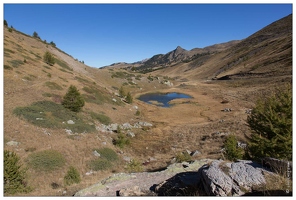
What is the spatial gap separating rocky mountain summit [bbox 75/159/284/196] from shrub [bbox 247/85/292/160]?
10.1ft

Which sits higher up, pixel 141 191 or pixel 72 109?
pixel 72 109

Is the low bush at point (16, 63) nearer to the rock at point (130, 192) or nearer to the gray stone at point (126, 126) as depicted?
the gray stone at point (126, 126)

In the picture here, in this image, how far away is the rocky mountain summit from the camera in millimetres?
8906

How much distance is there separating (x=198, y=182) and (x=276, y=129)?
5926 mm

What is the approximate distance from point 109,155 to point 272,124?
18045 millimetres

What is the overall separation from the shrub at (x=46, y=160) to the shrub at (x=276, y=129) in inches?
675

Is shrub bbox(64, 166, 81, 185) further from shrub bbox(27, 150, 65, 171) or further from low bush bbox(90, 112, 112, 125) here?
low bush bbox(90, 112, 112, 125)

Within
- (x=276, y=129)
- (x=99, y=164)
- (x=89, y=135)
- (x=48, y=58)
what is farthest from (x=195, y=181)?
(x=48, y=58)

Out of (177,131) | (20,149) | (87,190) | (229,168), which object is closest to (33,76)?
(20,149)

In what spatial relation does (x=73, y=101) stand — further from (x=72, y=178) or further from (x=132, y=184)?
(x=132, y=184)

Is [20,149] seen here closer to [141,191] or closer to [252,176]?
[141,191]

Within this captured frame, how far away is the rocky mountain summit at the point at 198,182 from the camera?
8.91 m

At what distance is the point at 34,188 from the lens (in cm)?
1591

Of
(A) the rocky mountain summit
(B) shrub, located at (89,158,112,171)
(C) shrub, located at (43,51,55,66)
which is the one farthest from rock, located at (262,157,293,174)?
(C) shrub, located at (43,51,55,66)
